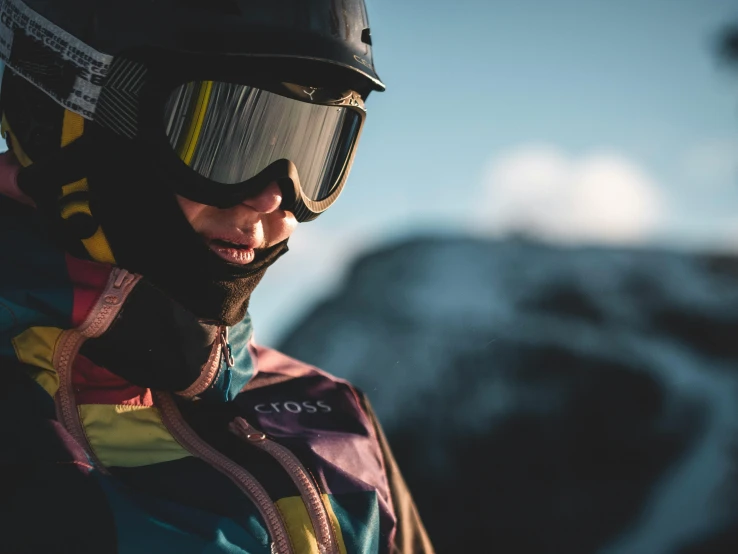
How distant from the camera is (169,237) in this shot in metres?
1.52

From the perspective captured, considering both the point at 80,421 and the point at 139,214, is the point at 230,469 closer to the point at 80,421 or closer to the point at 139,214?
the point at 80,421

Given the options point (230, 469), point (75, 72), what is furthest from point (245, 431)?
point (75, 72)

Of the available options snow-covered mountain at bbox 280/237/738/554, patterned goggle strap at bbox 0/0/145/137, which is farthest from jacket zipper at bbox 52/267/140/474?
snow-covered mountain at bbox 280/237/738/554

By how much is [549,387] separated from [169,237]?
4532mm

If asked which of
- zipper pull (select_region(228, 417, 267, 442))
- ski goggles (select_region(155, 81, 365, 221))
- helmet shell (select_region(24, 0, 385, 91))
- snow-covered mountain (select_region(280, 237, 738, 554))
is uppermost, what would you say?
helmet shell (select_region(24, 0, 385, 91))

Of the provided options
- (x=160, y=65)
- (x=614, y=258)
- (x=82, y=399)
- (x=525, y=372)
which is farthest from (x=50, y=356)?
(x=614, y=258)

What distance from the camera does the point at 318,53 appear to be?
5.10 feet

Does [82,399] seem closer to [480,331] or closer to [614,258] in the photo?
[480,331]

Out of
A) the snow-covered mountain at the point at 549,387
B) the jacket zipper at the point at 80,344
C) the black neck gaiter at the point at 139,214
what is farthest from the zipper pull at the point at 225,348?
the snow-covered mountain at the point at 549,387

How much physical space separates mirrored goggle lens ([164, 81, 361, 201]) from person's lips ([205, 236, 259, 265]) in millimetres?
107

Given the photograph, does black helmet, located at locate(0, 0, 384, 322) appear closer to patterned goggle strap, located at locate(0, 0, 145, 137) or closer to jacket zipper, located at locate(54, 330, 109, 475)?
patterned goggle strap, located at locate(0, 0, 145, 137)

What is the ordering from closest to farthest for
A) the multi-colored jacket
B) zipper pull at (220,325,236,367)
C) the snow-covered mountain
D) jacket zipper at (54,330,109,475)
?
the multi-colored jacket < jacket zipper at (54,330,109,475) < zipper pull at (220,325,236,367) < the snow-covered mountain

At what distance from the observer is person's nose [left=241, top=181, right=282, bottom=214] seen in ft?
5.06

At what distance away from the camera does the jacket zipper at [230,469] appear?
144 cm
